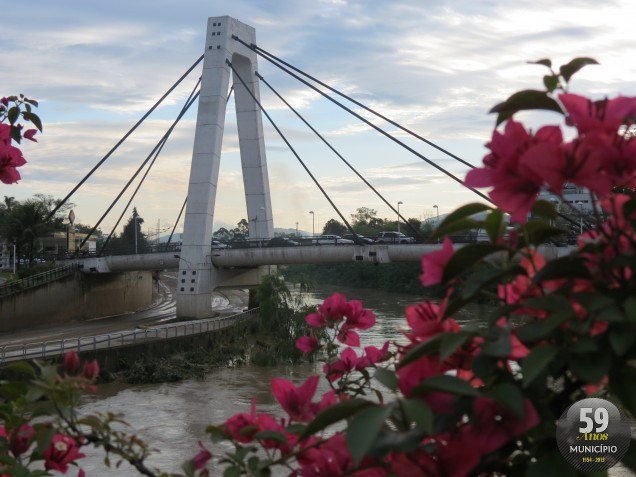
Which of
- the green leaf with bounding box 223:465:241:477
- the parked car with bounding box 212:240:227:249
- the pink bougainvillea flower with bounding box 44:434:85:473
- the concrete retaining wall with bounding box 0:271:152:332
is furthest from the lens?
the parked car with bounding box 212:240:227:249

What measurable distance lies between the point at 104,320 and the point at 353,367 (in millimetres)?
32887

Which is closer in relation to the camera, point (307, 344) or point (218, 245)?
point (307, 344)

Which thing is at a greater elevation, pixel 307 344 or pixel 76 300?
pixel 307 344

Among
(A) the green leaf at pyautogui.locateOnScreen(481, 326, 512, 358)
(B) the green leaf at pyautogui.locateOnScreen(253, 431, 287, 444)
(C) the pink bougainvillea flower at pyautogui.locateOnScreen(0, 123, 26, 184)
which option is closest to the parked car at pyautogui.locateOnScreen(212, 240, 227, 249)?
(C) the pink bougainvillea flower at pyautogui.locateOnScreen(0, 123, 26, 184)

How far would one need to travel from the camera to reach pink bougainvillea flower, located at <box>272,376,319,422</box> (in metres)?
1.39

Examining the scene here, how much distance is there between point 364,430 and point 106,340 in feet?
66.1

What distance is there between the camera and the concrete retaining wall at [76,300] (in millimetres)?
28406

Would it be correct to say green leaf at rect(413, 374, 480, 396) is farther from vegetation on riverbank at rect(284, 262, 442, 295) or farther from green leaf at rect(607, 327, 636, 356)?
vegetation on riverbank at rect(284, 262, 442, 295)

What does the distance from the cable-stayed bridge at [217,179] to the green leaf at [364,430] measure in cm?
2597

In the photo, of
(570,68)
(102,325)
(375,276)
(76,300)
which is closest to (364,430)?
(570,68)

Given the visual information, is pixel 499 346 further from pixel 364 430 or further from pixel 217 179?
pixel 217 179

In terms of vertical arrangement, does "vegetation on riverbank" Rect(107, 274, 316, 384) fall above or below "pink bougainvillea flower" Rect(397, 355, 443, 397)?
below

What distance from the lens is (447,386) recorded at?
946 millimetres

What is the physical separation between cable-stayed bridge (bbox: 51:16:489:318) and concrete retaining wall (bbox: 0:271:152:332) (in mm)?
3424
